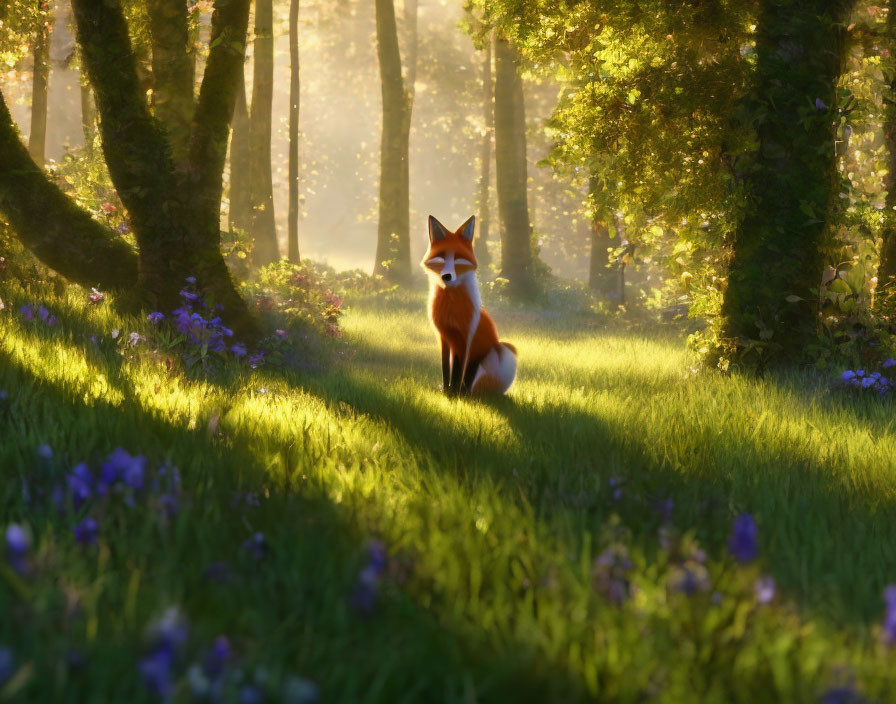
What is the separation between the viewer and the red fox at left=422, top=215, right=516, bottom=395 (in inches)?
240

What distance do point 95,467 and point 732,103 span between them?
23.5 ft

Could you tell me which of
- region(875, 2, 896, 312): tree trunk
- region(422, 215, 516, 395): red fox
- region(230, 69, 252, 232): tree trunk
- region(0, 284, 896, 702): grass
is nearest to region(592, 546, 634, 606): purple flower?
region(0, 284, 896, 702): grass

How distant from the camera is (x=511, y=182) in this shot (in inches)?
803

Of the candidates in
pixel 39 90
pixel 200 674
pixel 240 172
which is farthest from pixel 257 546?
pixel 39 90

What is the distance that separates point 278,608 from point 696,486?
206 cm

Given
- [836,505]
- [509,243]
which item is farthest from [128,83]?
[509,243]

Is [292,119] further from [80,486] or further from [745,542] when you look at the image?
[745,542]

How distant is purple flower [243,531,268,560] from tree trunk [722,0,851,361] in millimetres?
6491

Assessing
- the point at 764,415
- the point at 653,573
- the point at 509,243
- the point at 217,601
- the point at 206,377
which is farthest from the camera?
the point at 509,243

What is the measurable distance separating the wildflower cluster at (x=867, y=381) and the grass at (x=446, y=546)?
44.7 inches

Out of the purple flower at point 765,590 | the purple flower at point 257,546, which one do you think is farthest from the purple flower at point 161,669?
the purple flower at point 765,590

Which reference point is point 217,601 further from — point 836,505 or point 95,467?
point 836,505

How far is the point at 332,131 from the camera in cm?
8412

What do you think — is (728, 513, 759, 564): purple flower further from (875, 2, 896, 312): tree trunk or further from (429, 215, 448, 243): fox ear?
(875, 2, 896, 312): tree trunk
